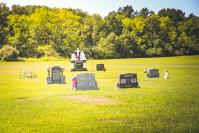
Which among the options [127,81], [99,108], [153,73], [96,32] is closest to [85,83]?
[127,81]

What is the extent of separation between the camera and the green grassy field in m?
11.3

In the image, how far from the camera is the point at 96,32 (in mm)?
17641

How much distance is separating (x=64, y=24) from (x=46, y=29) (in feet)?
2.42

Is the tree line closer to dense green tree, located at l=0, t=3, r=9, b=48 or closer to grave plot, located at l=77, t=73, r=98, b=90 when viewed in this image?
dense green tree, located at l=0, t=3, r=9, b=48

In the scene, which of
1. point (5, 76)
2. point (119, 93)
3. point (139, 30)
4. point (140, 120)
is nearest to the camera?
point (140, 120)

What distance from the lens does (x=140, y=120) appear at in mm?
11914

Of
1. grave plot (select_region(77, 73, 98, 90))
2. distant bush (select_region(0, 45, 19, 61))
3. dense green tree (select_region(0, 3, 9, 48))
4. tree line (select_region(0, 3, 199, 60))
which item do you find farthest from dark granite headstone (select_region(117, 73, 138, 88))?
dense green tree (select_region(0, 3, 9, 48))

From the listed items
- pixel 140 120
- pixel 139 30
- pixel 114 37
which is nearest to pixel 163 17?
pixel 139 30

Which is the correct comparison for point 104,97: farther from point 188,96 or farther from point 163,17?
point 163,17

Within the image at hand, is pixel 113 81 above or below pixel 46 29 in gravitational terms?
below

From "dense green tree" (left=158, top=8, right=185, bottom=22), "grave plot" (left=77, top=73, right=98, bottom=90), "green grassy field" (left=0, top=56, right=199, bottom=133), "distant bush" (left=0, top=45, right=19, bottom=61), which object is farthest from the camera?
"grave plot" (left=77, top=73, right=98, bottom=90)

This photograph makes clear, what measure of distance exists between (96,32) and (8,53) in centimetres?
409

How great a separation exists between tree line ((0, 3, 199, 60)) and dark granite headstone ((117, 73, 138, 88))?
1.34 metres

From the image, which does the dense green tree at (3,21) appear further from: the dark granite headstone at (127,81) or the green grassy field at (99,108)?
the dark granite headstone at (127,81)
